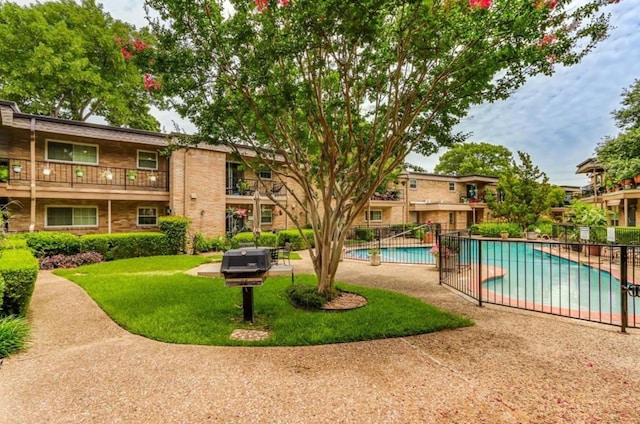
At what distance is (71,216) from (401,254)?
17797 mm

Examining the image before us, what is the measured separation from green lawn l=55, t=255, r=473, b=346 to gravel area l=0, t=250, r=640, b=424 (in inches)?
10.7

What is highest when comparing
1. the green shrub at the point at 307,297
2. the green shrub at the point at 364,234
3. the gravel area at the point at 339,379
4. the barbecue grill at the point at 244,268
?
the barbecue grill at the point at 244,268

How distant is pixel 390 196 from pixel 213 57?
76.8 ft

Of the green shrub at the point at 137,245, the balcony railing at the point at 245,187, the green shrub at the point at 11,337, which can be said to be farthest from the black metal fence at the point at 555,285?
the green shrub at the point at 137,245

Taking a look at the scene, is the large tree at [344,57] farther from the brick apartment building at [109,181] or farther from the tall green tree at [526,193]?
the tall green tree at [526,193]

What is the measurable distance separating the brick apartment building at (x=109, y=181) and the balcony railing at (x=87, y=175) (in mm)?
36

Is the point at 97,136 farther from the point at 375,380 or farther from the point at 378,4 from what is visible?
the point at 375,380

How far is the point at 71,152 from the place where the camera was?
14.8 meters

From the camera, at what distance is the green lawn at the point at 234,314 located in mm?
4977

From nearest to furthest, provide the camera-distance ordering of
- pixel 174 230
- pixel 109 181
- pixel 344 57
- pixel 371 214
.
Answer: pixel 344 57
pixel 174 230
pixel 109 181
pixel 371 214

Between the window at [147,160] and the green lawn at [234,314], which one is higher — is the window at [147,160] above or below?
above

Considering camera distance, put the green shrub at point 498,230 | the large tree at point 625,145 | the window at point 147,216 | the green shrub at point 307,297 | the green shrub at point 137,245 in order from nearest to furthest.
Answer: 1. the green shrub at point 307,297
2. the green shrub at point 137,245
3. the window at point 147,216
4. the large tree at point 625,145
5. the green shrub at point 498,230

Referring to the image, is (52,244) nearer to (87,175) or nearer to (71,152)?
(87,175)

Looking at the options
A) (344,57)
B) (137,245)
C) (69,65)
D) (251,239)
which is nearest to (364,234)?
(251,239)
